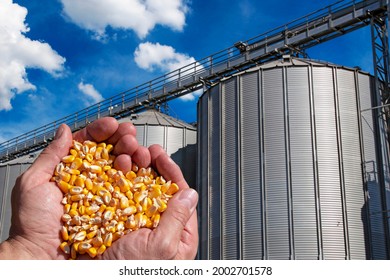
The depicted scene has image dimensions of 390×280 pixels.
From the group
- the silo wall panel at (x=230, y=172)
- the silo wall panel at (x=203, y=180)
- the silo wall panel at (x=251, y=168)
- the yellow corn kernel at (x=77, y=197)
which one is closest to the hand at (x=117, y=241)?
the yellow corn kernel at (x=77, y=197)

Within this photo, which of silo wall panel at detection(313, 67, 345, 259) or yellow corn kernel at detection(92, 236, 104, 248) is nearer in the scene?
yellow corn kernel at detection(92, 236, 104, 248)

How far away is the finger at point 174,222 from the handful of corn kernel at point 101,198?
0.17m

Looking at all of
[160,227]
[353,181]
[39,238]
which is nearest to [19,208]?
[39,238]

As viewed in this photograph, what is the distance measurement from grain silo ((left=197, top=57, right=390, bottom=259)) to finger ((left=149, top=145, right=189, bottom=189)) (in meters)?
16.3

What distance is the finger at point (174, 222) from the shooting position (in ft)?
25.7

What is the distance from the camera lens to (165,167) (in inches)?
346

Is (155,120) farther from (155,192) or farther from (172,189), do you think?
(155,192)

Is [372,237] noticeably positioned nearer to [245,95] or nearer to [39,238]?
[245,95]

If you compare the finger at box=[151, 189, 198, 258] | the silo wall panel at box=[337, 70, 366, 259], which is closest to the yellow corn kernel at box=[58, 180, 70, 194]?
the finger at box=[151, 189, 198, 258]

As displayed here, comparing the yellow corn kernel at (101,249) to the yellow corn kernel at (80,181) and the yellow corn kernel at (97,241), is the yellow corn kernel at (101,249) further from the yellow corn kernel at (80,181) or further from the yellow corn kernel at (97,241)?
the yellow corn kernel at (80,181)

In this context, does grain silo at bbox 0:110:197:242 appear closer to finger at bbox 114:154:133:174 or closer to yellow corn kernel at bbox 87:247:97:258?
finger at bbox 114:154:133:174

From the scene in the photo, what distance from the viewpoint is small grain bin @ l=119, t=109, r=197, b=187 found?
111 feet
